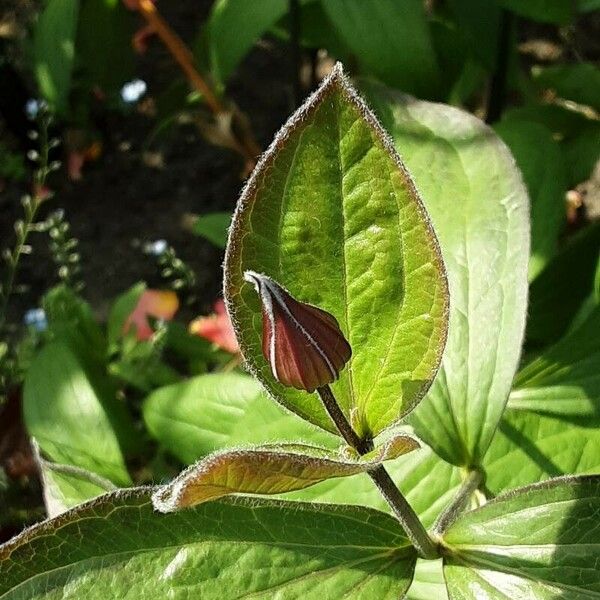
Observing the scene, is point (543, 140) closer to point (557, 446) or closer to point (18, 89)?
point (557, 446)

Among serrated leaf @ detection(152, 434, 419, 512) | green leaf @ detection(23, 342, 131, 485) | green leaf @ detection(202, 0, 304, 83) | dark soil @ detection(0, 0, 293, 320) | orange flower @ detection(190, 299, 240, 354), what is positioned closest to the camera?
serrated leaf @ detection(152, 434, 419, 512)

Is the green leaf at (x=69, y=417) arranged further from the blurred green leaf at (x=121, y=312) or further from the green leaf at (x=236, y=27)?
the green leaf at (x=236, y=27)

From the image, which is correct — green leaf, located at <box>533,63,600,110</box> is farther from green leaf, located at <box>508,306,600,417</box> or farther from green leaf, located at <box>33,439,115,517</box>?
green leaf, located at <box>33,439,115,517</box>

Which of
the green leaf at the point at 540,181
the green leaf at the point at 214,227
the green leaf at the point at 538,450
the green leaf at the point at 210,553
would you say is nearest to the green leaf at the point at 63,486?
the green leaf at the point at 210,553

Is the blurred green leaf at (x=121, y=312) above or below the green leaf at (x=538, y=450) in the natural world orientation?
above

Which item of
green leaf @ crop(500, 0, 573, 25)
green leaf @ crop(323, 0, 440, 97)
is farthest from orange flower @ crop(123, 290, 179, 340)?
green leaf @ crop(500, 0, 573, 25)

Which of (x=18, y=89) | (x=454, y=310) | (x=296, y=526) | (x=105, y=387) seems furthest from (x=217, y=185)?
(x=296, y=526)
